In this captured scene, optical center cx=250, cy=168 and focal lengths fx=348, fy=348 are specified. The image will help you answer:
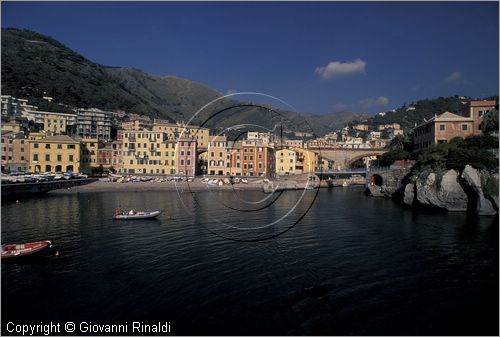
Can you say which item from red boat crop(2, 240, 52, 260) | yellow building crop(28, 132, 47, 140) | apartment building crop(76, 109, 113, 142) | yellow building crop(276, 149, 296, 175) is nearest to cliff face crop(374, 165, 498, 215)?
red boat crop(2, 240, 52, 260)

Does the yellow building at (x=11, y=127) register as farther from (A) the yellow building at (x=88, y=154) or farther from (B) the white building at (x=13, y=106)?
(B) the white building at (x=13, y=106)

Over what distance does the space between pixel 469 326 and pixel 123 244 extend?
25.5 m

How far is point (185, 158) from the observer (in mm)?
94312

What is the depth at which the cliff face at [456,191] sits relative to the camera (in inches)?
1666

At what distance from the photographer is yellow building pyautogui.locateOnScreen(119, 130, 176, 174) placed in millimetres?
96500

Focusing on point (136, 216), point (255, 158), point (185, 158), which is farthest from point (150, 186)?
point (136, 216)

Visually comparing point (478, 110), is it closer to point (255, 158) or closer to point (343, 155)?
point (343, 155)

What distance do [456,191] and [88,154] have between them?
88970 millimetres

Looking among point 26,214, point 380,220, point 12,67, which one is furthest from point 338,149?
point 12,67

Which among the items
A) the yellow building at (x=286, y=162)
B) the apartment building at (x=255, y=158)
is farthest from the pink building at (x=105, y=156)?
the yellow building at (x=286, y=162)

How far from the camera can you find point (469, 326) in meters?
15.9

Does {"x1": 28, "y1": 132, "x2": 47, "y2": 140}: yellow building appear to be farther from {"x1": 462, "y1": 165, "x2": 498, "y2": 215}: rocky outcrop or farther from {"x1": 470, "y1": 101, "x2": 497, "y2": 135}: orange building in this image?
{"x1": 470, "y1": 101, "x2": 497, "y2": 135}: orange building

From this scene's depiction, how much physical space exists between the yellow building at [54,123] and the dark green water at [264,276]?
9507 centimetres

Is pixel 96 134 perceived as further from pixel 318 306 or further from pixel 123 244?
pixel 318 306
